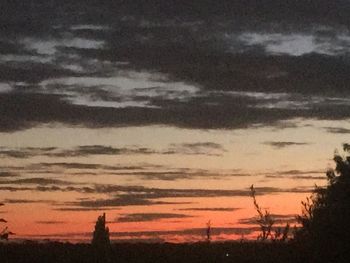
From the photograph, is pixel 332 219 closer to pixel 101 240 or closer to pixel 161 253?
pixel 101 240

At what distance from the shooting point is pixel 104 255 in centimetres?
7394

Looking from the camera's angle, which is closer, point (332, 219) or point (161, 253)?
point (332, 219)

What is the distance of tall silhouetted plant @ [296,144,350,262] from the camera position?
6738cm

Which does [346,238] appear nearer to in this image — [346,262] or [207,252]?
[346,262]

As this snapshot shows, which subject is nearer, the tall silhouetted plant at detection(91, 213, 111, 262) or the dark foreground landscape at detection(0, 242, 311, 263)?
the tall silhouetted plant at detection(91, 213, 111, 262)

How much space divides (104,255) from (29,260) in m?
14.0

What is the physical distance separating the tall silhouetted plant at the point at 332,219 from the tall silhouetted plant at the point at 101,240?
11.6m

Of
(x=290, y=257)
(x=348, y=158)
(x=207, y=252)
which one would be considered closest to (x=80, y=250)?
(x=207, y=252)

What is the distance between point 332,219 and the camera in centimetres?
6794

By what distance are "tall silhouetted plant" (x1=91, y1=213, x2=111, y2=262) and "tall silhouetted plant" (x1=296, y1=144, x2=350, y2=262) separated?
11560 millimetres

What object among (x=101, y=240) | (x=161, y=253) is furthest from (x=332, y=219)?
(x=161, y=253)

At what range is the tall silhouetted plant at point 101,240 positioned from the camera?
7006cm

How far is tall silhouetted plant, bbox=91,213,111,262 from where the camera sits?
70062mm

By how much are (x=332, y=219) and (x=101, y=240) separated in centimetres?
1309
